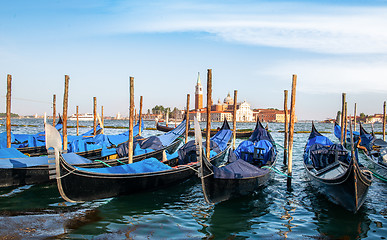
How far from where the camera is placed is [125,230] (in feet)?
13.4

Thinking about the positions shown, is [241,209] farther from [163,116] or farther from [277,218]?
[163,116]

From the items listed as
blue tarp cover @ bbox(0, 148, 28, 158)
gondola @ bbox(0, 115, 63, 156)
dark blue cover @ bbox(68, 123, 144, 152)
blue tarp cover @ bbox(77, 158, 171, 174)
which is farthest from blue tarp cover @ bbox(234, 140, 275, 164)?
gondola @ bbox(0, 115, 63, 156)

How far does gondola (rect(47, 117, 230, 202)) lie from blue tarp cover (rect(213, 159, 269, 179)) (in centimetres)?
52

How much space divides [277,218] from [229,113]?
82520mm

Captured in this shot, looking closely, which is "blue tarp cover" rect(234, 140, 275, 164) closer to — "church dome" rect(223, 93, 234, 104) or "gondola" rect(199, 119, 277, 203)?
"gondola" rect(199, 119, 277, 203)

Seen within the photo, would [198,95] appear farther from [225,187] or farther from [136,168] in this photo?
[225,187]

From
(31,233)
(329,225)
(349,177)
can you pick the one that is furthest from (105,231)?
(349,177)

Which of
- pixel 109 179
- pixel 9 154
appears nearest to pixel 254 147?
pixel 109 179

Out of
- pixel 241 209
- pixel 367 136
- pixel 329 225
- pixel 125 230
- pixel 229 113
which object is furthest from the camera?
pixel 229 113

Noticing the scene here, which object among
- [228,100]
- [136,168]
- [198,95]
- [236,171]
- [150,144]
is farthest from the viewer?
[228,100]

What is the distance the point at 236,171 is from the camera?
5375mm

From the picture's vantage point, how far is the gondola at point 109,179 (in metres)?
4.71

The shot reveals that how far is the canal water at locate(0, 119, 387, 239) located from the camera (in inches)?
157

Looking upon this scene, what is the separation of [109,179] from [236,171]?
2.12 meters
